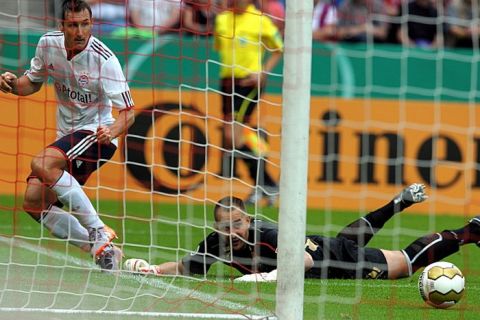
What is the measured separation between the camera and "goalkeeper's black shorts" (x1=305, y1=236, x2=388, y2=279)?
816 cm

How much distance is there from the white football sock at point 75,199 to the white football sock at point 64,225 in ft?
0.26

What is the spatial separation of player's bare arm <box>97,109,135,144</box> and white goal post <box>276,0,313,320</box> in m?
2.13

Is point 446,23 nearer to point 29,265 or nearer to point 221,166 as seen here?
point 221,166

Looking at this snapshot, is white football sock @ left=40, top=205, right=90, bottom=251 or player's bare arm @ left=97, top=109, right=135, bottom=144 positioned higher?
player's bare arm @ left=97, top=109, right=135, bottom=144

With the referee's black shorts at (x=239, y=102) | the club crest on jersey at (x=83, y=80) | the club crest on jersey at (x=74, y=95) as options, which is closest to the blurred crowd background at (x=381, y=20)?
the referee's black shorts at (x=239, y=102)

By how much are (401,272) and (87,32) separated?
9.09 ft

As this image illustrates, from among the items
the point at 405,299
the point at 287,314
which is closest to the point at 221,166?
the point at 405,299

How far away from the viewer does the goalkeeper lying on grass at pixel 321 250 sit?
7.82m

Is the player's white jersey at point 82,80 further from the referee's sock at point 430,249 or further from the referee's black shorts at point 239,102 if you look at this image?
the referee's black shorts at point 239,102

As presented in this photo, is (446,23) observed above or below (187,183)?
above

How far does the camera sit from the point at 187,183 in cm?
1350

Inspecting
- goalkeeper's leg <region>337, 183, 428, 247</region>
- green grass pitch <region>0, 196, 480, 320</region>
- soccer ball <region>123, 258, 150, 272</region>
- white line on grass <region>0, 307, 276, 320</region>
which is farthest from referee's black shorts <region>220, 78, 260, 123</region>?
white line on grass <region>0, 307, 276, 320</region>

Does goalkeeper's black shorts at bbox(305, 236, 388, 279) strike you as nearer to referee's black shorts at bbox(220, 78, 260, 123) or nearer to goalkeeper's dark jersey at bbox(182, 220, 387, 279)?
goalkeeper's dark jersey at bbox(182, 220, 387, 279)

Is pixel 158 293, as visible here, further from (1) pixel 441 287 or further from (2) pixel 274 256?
(1) pixel 441 287
